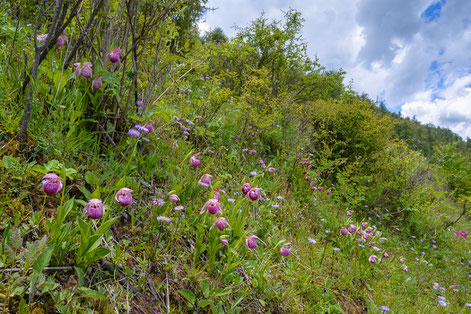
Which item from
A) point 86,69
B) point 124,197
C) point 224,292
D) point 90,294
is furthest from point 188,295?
point 86,69

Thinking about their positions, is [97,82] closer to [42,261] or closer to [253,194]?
[42,261]

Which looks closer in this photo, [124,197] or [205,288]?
[124,197]

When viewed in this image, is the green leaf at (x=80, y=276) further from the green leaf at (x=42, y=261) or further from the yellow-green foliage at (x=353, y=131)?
the yellow-green foliage at (x=353, y=131)

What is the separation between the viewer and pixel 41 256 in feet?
3.32

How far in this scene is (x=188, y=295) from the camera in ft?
4.48

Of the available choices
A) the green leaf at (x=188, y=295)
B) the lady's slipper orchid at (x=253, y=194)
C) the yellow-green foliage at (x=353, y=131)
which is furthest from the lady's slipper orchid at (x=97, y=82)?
the yellow-green foliage at (x=353, y=131)

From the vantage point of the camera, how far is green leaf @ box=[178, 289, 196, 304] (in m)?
1.35

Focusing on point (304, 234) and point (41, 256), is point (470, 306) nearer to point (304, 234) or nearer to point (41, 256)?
point (304, 234)

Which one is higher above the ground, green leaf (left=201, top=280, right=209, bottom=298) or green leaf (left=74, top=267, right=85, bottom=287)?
green leaf (left=74, top=267, right=85, bottom=287)

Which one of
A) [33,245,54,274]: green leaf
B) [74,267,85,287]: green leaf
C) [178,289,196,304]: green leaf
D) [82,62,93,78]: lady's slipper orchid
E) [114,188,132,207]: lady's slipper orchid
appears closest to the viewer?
[33,245,54,274]: green leaf

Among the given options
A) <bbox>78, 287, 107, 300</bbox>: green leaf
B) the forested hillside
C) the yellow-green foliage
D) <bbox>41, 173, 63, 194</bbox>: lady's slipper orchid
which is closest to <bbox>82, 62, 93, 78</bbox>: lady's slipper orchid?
the forested hillside

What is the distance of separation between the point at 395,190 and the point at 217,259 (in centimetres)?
495

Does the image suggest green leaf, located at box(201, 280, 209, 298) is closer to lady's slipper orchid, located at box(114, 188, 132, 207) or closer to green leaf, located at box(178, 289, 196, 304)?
green leaf, located at box(178, 289, 196, 304)

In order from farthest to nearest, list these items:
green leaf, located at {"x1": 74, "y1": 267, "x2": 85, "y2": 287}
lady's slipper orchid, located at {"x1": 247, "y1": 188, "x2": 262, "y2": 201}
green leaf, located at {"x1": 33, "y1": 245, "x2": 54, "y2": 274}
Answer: lady's slipper orchid, located at {"x1": 247, "y1": 188, "x2": 262, "y2": 201} → green leaf, located at {"x1": 74, "y1": 267, "x2": 85, "y2": 287} → green leaf, located at {"x1": 33, "y1": 245, "x2": 54, "y2": 274}
